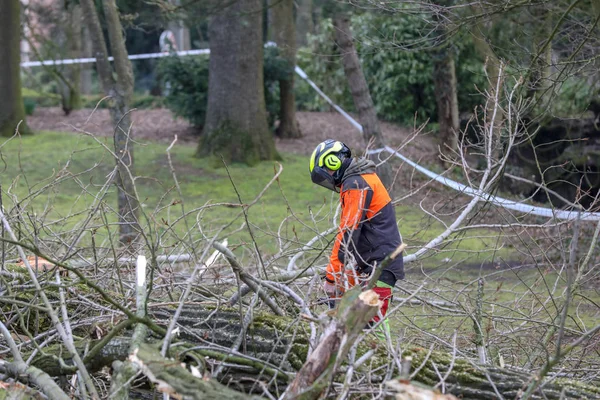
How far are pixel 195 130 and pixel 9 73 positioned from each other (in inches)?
167

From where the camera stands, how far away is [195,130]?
1738 centimetres

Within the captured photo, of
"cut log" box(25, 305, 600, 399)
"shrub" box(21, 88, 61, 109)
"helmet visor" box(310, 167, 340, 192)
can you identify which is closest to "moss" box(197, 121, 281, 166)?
"shrub" box(21, 88, 61, 109)

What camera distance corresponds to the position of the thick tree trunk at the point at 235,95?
14.5 metres

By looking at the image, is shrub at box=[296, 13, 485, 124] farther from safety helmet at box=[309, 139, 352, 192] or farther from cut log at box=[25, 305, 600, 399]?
cut log at box=[25, 305, 600, 399]

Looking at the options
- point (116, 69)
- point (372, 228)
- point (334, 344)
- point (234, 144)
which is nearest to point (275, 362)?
point (334, 344)

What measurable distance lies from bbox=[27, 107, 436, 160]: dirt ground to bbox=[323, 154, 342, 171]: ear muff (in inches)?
429

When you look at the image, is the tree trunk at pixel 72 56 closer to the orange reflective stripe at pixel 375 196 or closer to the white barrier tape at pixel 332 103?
the white barrier tape at pixel 332 103

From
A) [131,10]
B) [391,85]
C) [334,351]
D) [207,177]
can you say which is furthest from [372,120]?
[334,351]

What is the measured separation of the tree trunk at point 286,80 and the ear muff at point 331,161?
11.4 meters

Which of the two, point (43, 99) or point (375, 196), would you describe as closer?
Result: point (375, 196)

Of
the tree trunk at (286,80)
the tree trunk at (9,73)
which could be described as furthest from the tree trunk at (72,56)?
the tree trunk at (286,80)

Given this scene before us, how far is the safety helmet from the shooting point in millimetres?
5117

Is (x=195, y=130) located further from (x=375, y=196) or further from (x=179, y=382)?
(x=179, y=382)

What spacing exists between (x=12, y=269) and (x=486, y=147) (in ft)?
11.6
